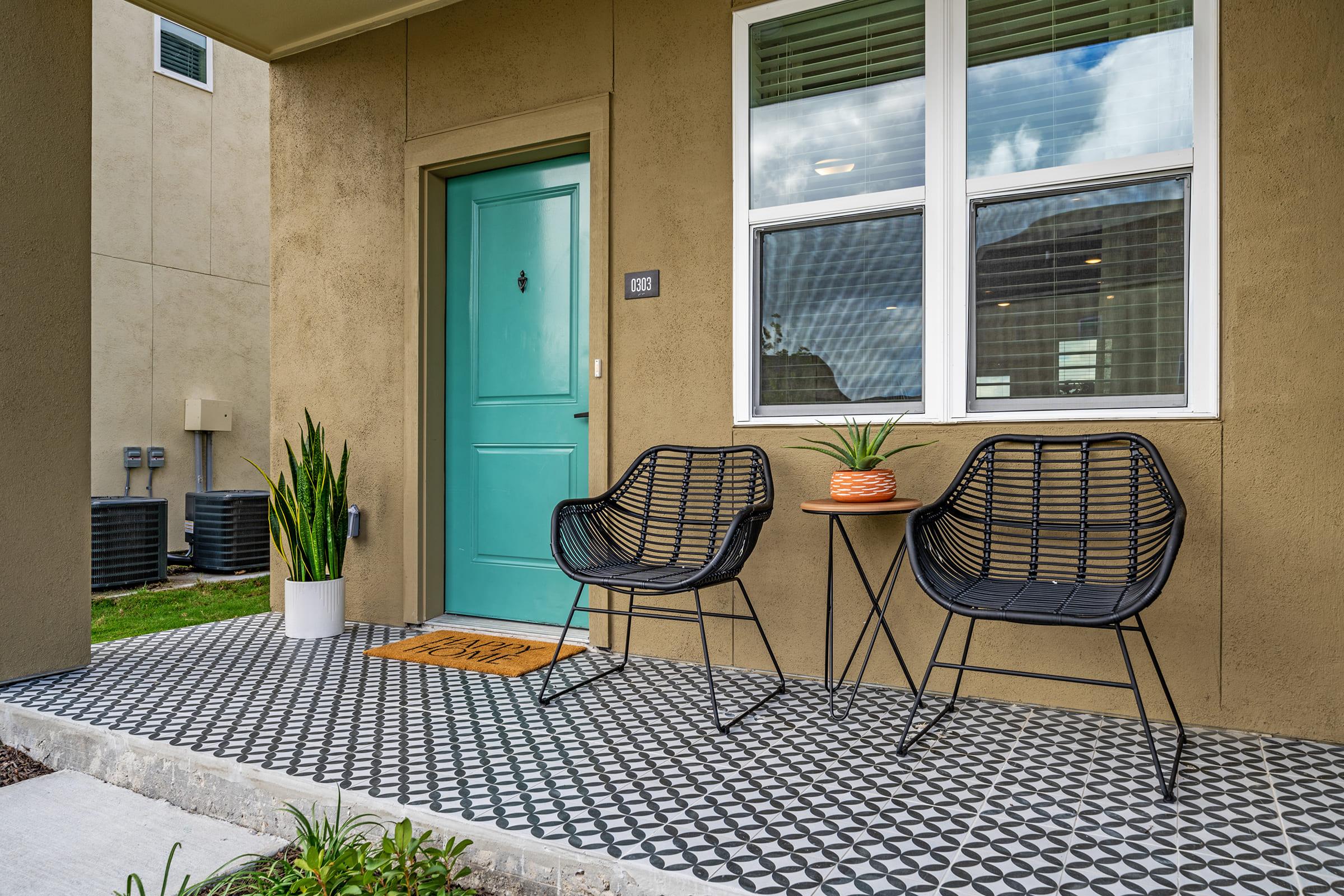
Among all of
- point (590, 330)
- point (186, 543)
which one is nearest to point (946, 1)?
point (590, 330)

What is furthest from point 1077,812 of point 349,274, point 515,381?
point 349,274

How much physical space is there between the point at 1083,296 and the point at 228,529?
580 cm

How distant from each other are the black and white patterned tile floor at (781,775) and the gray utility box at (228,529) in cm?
314

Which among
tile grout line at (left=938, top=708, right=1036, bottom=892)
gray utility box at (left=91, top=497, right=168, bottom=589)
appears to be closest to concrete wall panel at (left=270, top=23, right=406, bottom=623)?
gray utility box at (left=91, top=497, right=168, bottom=589)

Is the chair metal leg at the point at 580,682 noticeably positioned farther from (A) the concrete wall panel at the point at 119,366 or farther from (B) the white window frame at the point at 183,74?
(B) the white window frame at the point at 183,74

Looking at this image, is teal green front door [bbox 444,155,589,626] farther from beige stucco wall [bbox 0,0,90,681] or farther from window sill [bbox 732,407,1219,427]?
beige stucco wall [bbox 0,0,90,681]

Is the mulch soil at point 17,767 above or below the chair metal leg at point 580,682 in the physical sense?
below

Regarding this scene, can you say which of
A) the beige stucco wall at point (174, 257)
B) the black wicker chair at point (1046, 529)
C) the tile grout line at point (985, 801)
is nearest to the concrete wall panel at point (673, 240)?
the black wicker chair at point (1046, 529)

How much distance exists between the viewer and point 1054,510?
2.86 meters

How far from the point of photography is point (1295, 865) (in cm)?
179

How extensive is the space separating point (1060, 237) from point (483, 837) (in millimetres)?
2536

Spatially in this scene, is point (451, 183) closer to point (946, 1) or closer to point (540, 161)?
point (540, 161)

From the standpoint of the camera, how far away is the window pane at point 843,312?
3172mm

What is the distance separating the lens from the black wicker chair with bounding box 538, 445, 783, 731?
3.11 m
